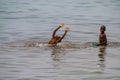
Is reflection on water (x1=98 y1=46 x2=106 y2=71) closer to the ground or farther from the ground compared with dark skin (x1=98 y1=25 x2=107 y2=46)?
closer to the ground

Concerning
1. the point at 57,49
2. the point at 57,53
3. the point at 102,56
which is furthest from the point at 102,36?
the point at 57,53

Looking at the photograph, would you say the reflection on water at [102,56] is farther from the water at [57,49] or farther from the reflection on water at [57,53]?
the reflection on water at [57,53]

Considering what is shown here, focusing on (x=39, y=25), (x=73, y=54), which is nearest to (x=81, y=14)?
(x=39, y=25)

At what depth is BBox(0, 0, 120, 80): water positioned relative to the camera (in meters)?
11.9

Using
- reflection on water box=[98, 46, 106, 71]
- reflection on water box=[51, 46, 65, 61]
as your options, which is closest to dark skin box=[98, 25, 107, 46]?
reflection on water box=[98, 46, 106, 71]

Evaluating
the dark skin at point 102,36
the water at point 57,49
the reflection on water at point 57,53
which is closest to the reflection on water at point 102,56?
the water at point 57,49

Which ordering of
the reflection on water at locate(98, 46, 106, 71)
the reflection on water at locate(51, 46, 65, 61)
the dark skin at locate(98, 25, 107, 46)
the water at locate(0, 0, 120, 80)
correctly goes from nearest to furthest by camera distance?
the water at locate(0, 0, 120, 80), the reflection on water at locate(98, 46, 106, 71), the reflection on water at locate(51, 46, 65, 61), the dark skin at locate(98, 25, 107, 46)

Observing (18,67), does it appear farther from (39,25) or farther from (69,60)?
(39,25)

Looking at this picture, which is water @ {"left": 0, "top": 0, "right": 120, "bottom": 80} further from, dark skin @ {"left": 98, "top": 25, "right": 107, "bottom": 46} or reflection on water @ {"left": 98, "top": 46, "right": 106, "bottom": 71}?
dark skin @ {"left": 98, "top": 25, "right": 107, "bottom": 46}

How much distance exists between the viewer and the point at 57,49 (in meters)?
15.4

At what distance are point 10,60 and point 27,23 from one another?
34.5ft

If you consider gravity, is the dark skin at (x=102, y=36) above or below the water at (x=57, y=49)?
above

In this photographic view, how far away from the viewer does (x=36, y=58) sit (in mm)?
13844

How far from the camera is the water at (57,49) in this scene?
11.9 m
